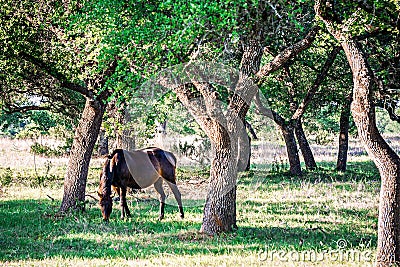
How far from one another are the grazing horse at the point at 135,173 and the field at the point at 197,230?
499 millimetres

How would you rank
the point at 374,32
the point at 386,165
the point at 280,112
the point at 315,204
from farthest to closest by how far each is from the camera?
the point at 280,112 → the point at 315,204 → the point at 374,32 → the point at 386,165

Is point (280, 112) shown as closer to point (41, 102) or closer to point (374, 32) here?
point (41, 102)

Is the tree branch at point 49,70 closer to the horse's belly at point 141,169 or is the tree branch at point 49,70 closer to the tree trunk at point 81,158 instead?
the tree trunk at point 81,158

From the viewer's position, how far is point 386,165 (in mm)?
8125

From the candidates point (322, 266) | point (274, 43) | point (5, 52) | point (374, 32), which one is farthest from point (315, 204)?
point (5, 52)

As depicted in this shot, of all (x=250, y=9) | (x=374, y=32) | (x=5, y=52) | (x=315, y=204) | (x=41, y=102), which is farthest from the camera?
(x=41, y=102)

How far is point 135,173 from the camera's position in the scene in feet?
48.8

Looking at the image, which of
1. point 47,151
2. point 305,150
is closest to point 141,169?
point 305,150

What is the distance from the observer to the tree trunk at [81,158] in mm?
14891

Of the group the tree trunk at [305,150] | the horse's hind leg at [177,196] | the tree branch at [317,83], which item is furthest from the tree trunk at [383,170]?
the tree trunk at [305,150]

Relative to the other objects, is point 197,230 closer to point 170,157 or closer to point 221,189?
point 221,189

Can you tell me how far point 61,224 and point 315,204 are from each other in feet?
23.1

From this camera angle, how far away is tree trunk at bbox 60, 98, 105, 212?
586 inches

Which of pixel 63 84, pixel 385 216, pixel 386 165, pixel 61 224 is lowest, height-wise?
pixel 61 224
